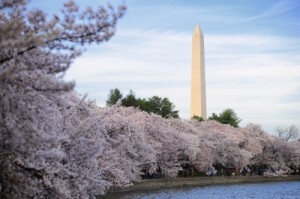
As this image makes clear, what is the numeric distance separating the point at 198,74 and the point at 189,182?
83.0ft

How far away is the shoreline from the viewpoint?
37.0 meters

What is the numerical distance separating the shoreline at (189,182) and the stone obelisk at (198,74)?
50.8 ft

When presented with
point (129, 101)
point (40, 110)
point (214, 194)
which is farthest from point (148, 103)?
point (40, 110)

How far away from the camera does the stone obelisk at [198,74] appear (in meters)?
69.9

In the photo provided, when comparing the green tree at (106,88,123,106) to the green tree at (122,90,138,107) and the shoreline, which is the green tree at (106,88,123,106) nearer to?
the green tree at (122,90,138,107)

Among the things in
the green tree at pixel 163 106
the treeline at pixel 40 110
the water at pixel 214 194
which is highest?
the green tree at pixel 163 106

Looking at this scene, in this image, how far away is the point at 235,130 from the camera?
67125mm

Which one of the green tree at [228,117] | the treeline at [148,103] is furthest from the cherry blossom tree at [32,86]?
the green tree at [228,117]

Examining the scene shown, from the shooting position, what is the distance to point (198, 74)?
2785 inches

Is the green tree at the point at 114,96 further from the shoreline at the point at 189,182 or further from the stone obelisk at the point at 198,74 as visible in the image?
the shoreline at the point at 189,182

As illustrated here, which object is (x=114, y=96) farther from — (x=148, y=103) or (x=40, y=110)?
(x=40, y=110)

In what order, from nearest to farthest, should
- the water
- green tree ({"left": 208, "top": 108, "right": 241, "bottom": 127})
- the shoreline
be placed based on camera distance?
the water < the shoreline < green tree ({"left": 208, "top": 108, "right": 241, "bottom": 127})

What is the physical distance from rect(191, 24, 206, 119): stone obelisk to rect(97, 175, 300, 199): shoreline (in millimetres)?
15490

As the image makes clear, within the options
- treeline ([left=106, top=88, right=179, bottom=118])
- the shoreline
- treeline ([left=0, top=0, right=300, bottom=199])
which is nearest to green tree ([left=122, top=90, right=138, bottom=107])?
treeline ([left=106, top=88, right=179, bottom=118])
